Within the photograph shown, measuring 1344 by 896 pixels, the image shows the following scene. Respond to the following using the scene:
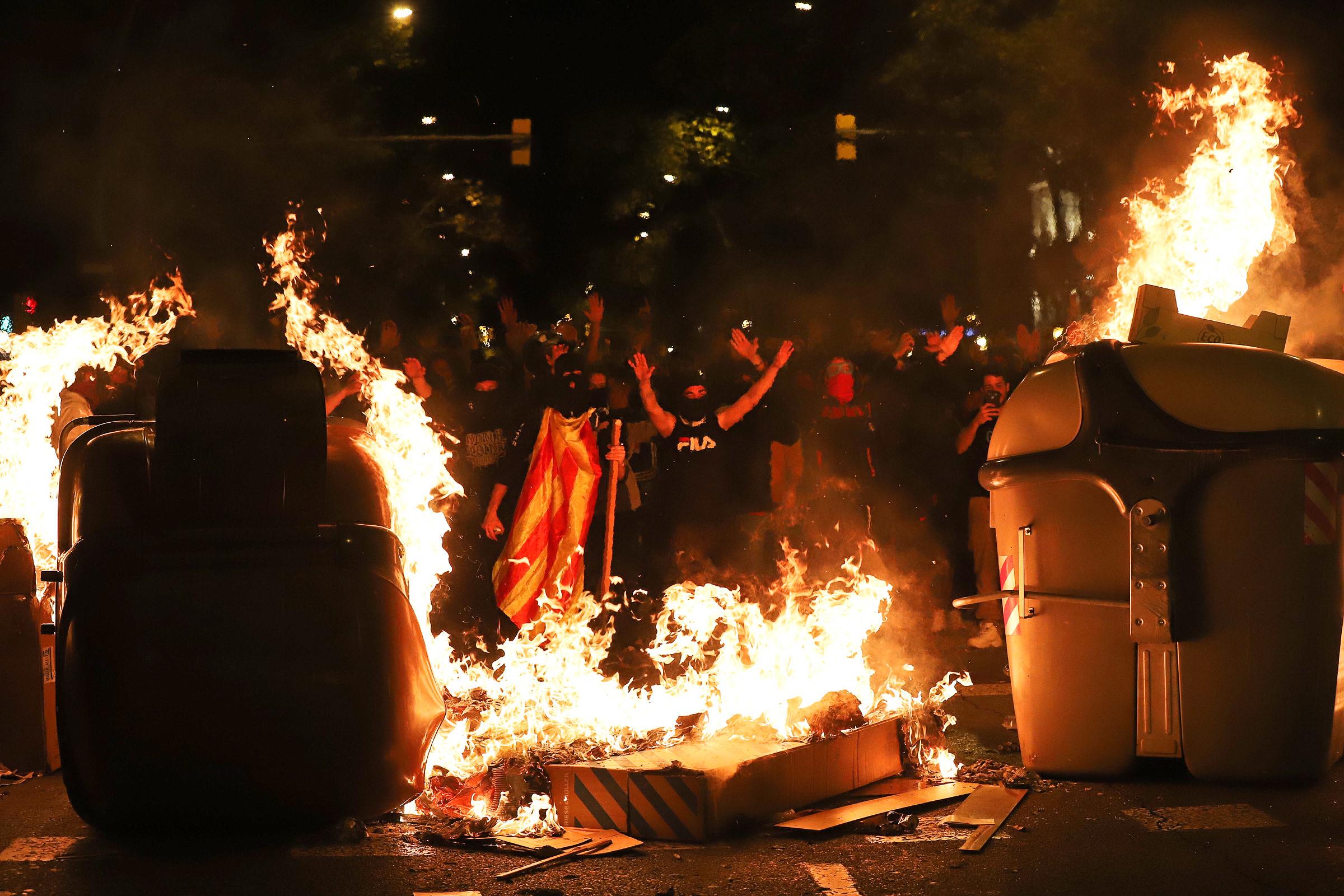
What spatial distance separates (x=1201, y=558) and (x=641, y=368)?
4633mm

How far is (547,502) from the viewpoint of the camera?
31.0 ft

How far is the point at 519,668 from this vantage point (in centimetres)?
697

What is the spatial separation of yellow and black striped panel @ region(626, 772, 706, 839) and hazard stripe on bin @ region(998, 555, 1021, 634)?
6.70 feet

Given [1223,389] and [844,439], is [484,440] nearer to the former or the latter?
[844,439]

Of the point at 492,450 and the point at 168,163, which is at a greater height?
the point at 168,163

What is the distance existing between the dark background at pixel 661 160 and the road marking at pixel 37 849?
28.3 ft

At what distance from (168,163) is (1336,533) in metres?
13.5

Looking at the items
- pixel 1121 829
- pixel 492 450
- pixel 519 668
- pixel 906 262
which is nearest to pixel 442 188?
pixel 906 262

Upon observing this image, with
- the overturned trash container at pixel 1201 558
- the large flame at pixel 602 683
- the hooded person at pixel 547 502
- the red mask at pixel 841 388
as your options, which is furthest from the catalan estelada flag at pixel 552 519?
the overturned trash container at pixel 1201 558

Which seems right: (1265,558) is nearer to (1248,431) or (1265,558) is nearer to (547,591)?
(1248,431)

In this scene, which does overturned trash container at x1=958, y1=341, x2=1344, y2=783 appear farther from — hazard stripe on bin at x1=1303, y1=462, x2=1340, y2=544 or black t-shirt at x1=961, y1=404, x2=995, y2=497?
black t-shirt at x1=961, y1=404, x2=995, y2=497

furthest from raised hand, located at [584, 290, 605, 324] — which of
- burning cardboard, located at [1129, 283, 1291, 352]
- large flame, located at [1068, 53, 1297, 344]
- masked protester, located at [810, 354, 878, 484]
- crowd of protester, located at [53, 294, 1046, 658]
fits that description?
burning cardboard, located at [1129, 283, 1291, 352]

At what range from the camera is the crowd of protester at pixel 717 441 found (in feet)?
31.4

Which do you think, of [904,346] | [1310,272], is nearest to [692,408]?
[904,346]
